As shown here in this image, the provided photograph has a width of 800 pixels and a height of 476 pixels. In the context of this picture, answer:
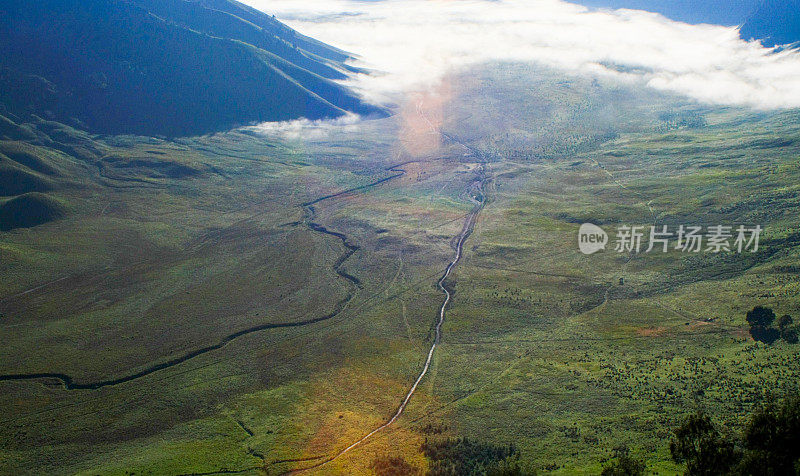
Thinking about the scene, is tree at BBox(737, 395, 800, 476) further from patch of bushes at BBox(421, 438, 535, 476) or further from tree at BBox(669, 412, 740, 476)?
patch of bushes at BBox(421, 438, 535, 476)

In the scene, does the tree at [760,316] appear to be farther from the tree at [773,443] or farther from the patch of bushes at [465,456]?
the patch of bushes at [465,456]

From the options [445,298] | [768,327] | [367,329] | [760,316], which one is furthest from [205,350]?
[768,327]

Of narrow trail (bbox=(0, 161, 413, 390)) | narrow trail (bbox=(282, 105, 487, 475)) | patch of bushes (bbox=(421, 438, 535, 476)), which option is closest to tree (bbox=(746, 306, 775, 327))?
patch of bushes (bbox=(421, 438, 535, 476))

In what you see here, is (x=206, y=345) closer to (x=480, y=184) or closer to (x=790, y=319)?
(x=790, y=319)

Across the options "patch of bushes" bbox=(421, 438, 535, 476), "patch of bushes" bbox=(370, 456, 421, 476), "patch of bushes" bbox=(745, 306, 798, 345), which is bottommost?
"patch of bushes" bbox=(370, 456, 421, 476)

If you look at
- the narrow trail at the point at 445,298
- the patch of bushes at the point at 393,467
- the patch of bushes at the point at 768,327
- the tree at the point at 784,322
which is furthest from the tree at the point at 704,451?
the tree at the point at 784,322

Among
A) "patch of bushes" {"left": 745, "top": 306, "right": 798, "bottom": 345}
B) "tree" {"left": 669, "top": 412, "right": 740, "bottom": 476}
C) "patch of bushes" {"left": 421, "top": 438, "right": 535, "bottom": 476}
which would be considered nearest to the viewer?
"tree" {"left": 669, "top": 412, "right": 740, "bottom": 476}

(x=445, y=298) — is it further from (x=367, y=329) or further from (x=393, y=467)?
(x=393, y=467)

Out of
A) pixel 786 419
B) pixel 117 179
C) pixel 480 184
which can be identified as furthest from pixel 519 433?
pixel 117 179
